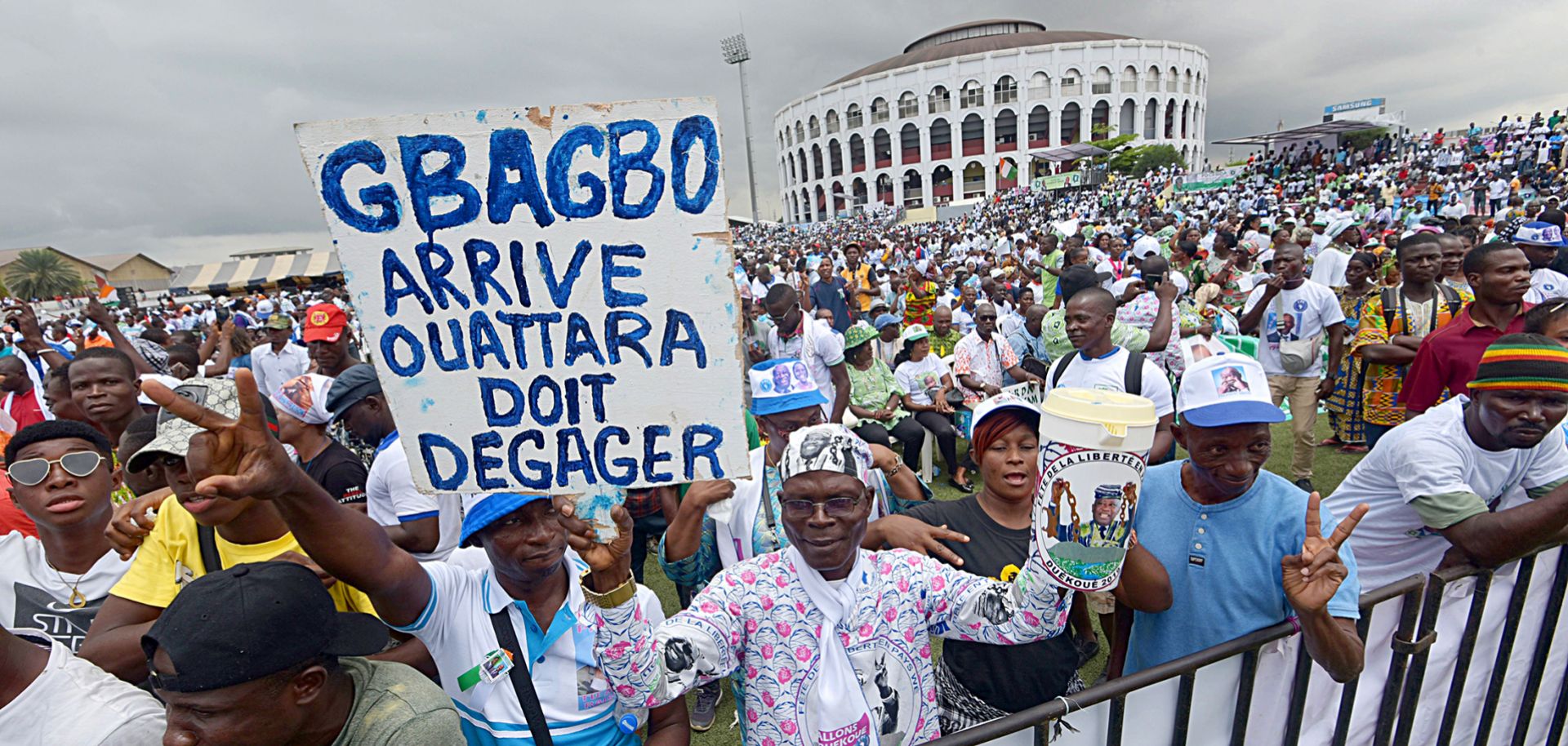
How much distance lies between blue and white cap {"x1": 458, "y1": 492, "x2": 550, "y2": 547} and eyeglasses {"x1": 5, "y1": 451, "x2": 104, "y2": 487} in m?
1.47

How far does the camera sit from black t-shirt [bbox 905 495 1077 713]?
2.15 metres

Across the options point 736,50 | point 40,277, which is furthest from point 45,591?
point 40,277

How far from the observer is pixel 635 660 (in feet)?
5.00

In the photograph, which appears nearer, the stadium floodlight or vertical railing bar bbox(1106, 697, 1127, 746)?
vertical railing bar bbox(1106, 697, 1127, 746)

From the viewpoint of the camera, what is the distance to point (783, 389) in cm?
334

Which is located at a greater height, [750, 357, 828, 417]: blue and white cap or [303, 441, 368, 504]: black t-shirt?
[750, 357, 828, 417]: blue and white cap

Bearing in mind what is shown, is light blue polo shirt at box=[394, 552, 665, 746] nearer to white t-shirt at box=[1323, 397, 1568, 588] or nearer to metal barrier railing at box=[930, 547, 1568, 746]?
metal barrier railing at box=[930, 547, 1568, 746]

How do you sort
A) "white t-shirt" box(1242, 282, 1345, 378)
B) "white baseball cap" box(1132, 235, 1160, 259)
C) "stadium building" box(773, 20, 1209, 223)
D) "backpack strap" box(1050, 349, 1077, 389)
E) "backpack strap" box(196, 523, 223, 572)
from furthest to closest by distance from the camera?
1. "stadium building" box(773, 20, 1209, 223)
2. "white baseball cap" box(1132, 235, 1160, 259)
3. "white t-shirt" box(1242, 282, 1345, 378)
4. "backpack strap" box(1050, 349, 1077, 389)
5. "backpack strap" box(196, 523, 223, 572)

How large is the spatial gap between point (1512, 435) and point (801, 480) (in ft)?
7.75

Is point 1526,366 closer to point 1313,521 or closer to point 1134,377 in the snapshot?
point 1313,521

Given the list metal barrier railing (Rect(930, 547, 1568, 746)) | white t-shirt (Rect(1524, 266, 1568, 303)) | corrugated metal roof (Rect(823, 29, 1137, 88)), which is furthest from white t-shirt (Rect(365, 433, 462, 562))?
corrugated metal roof (Rect(823, 29, 1137, 88))

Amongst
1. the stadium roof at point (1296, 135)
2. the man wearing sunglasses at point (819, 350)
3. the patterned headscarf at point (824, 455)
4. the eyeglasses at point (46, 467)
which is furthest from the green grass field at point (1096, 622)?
the stadium roof at point (1296, 135)

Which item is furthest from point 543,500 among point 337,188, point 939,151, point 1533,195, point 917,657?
point 939,151

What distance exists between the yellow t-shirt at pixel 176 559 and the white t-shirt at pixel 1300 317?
6.38 meters
